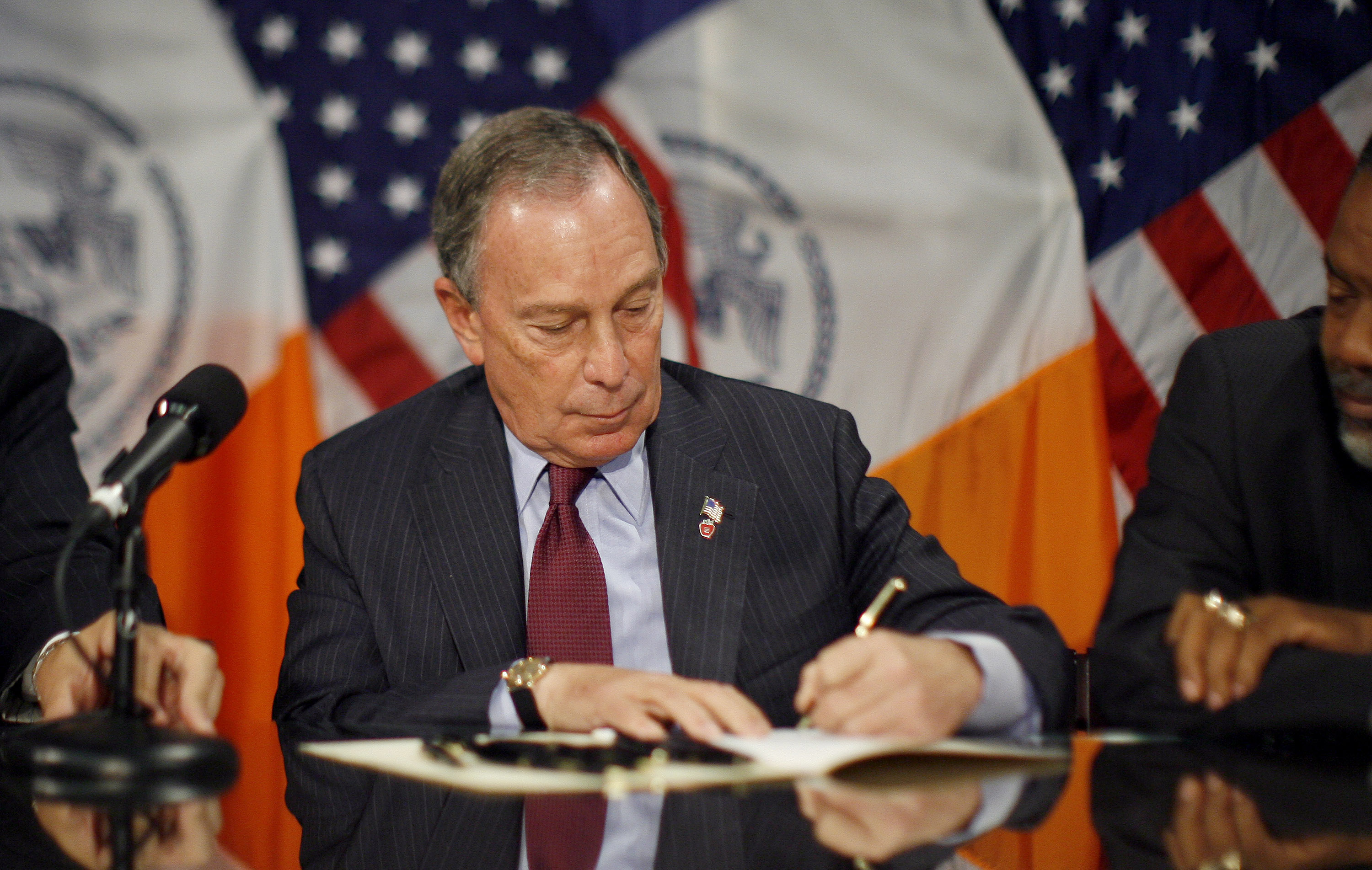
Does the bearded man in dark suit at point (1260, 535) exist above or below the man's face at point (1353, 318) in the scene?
below

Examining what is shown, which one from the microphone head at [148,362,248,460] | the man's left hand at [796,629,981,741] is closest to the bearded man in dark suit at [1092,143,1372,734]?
the man's left hand at [796,629,981,741]

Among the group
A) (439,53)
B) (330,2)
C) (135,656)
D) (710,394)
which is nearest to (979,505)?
(710,394)

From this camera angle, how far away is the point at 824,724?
4.65ft

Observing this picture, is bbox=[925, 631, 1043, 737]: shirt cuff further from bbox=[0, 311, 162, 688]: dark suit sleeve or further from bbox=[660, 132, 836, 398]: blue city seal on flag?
bbox=[660, 132, 836, 398]: blue city seal on flag

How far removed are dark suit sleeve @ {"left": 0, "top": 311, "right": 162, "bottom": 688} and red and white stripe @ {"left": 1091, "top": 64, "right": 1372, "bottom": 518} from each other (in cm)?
246

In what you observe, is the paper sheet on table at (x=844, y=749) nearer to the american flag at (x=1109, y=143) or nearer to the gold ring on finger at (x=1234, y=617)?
the gold ring on finger at (x=1234, y=617)

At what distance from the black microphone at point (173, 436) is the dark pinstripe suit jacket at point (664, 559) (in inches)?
20.6

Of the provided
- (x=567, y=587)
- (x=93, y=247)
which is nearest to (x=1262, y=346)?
(x=567, y=587)

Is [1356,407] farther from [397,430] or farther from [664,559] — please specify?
[397,430]

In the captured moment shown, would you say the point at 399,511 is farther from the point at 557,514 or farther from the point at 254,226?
the point at 254,226

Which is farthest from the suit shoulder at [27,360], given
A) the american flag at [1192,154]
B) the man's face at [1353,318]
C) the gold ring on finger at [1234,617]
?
the american flag at [1192,154]

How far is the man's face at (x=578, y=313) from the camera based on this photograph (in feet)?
6.16

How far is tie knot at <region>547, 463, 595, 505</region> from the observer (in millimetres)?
2004

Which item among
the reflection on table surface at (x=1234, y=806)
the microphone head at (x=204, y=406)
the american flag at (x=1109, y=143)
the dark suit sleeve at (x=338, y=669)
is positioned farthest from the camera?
the american flag at (x=1109, y=143)
